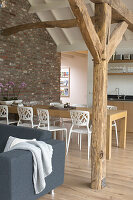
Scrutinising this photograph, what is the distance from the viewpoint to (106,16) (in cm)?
359

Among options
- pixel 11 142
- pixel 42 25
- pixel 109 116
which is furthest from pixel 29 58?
pixel 11 142

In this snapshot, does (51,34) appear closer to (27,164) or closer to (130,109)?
(130,109)

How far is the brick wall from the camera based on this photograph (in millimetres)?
7676

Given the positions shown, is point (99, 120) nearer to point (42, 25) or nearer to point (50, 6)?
point (42, 25)

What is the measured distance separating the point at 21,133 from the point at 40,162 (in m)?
0.88

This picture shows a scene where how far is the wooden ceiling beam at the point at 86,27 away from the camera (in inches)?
119

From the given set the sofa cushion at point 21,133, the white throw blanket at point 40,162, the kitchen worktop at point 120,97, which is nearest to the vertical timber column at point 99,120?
the sofa cushion at point 21,133

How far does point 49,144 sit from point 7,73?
473cm

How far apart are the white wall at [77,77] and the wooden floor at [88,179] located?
23.5ft

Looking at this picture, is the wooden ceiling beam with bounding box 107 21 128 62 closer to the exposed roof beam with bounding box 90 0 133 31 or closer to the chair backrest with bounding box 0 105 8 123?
the exposed roof beam with bounding box 90 0 133 31

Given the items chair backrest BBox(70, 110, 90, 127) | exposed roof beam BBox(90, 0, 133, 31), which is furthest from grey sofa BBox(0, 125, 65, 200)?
exposed roof beam BBox(90, 0, 133, 31)

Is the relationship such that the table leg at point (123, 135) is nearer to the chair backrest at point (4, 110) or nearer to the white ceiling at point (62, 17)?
the chair backrest at point (4, 110)

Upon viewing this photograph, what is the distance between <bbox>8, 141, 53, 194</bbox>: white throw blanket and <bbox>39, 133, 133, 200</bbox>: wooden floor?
43 centimetres

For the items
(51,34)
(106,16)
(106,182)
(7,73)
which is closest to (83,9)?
(106,16)
